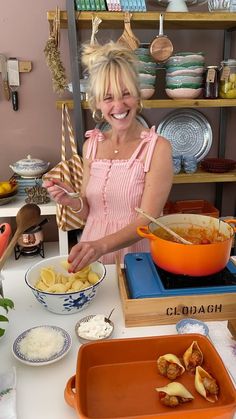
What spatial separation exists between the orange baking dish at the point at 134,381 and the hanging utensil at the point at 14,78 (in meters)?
1.90

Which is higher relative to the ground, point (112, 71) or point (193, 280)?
point (112, 71)

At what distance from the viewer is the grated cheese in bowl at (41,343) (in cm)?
80

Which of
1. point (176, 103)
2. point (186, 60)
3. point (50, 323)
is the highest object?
point (186, 60)

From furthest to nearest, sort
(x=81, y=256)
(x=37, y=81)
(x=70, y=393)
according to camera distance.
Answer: (x=37, y=81) → (x=81, y=256) → (x=70, y=393)

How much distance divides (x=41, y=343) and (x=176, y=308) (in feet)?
1.07

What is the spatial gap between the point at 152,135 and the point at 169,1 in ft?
3.28

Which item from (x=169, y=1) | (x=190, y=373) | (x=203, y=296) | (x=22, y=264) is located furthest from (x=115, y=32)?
(x=190, y=373)

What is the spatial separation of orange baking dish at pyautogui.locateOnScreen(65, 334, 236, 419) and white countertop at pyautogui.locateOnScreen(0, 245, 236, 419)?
48mm

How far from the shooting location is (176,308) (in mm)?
926

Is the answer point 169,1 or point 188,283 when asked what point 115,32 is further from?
point 188,283

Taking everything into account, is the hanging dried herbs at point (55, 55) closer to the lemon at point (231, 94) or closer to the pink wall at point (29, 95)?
the pink wall at point (29, 95)

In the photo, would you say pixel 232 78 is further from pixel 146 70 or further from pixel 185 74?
pixel 146 70

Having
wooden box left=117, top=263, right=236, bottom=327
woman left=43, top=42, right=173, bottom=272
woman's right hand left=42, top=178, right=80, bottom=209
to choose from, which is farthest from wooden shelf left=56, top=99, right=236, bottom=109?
wooden box left=117, top=263, right=236, bottom=327

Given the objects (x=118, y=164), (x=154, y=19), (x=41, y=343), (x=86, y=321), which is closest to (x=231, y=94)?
(x=154, y=19)
